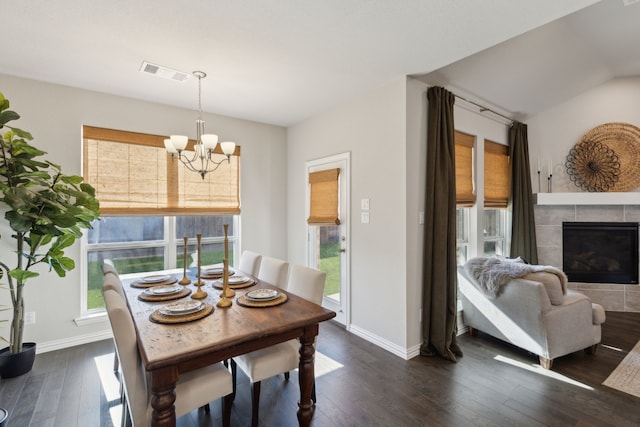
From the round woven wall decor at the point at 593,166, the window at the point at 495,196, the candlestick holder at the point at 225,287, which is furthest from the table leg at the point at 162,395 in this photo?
the round woven wall decor at the point at 593,166

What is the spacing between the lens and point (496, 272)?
2854mm

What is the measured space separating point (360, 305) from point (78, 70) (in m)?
3.61

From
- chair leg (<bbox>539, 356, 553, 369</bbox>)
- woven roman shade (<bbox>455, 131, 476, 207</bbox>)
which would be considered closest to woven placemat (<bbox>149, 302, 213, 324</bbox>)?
chair leg (<bbox>539, 356, 553, 369</bbox>)

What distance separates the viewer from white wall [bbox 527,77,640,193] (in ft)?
14.0

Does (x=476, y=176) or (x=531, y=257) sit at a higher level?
(x=476, y=176)

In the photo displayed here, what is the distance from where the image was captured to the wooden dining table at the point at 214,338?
1.39 m

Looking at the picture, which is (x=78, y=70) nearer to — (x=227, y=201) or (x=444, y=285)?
(x=227, y=201)

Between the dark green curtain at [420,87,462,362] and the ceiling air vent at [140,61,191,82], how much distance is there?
2.42 m

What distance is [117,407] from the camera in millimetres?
2137

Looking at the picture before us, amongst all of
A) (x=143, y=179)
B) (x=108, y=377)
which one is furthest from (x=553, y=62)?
(x=108, y=377)

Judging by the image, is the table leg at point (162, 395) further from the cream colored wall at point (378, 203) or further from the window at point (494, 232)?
the window at point (494, 232)

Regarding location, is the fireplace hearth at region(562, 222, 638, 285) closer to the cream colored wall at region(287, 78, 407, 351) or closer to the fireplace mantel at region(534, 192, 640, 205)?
the fireplace mantel at region(534, 192, 640, 205)

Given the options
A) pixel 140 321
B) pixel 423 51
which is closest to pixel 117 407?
pixel 140 321

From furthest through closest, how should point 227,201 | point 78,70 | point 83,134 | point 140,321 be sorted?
point 227,201 → point 83,134 → point 78,70 → point 140,321
